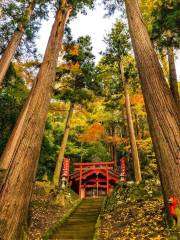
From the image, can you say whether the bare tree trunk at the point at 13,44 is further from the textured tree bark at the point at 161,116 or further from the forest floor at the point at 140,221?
the forest floor at the point at 140,221

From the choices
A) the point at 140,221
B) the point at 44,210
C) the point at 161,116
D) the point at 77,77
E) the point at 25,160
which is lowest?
the point at 140,221

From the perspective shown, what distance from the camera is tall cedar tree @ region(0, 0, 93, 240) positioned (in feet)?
15.0

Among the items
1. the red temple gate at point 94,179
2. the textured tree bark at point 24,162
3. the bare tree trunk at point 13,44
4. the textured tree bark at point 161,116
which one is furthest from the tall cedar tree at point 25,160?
the red temple gate at point 94,179

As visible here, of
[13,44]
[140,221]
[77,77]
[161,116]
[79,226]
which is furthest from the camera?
[77,77]

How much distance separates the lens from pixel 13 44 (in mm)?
12102

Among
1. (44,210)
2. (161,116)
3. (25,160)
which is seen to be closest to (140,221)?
(161,116)

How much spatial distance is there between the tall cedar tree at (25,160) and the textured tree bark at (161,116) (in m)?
2.39

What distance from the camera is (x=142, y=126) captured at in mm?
28344

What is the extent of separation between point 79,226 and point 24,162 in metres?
6.90

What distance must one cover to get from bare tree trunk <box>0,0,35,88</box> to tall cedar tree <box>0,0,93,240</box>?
4.45 meters

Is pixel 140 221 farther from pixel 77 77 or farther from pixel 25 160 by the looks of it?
pixel 77 77

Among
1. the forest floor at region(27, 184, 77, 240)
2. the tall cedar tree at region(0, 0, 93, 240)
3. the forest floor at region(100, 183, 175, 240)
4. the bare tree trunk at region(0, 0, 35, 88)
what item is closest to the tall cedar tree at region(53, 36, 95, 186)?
the forest floor at region(27, 184, 77, 240)

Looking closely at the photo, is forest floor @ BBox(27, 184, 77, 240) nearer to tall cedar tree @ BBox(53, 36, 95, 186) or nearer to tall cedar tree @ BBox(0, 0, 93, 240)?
tall cedar tree @ BBox(0, 0, 93, 240)

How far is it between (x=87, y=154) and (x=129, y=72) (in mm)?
13720
